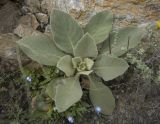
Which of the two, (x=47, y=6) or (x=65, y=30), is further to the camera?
(x=47, y=6)

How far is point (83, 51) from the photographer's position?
256 cm

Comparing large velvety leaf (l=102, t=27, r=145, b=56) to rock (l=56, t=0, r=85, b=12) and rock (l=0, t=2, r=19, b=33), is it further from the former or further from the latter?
rock (l=0, t=2, r=19, b=33)

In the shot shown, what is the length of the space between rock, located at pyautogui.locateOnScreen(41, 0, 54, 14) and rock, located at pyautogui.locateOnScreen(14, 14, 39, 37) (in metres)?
0.09

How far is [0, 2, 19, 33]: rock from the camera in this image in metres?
2.90

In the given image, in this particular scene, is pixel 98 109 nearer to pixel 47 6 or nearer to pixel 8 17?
pixel 47 6

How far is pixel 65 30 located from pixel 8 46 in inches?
16.7

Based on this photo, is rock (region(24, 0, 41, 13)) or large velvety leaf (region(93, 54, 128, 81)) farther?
rock (region(24, 0, 41, 13))

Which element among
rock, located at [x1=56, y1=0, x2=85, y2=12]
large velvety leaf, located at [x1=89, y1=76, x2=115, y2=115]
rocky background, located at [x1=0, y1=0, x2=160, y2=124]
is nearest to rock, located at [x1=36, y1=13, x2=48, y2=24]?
rocky background, located at [x1=0, y1=0, x2=160, y2=124]

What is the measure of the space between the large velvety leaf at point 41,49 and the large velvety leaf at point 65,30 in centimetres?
5

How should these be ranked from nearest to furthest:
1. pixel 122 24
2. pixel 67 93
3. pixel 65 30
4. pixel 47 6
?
pixel 67 93, pixel 65 30, pixel 122 24, pixel 47 6

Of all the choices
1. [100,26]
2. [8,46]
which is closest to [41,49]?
[8,46]

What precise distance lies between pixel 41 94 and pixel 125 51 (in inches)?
22.7

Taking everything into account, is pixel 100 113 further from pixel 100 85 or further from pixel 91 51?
pixel 91 51

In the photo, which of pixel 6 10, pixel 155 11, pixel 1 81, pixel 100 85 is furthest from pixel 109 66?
pixel 6 10
